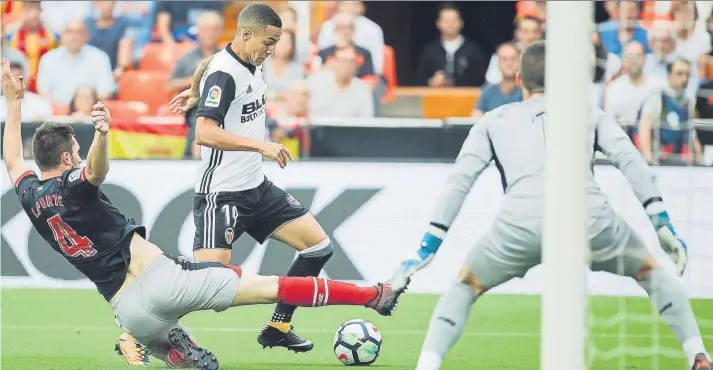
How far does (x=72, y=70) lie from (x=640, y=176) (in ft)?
27.6

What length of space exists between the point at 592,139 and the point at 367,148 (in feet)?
16.4

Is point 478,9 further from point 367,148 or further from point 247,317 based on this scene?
point 247,317

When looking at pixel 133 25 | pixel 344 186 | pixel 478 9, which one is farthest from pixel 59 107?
pixel 478 9

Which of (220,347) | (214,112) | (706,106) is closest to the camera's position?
(214,112)

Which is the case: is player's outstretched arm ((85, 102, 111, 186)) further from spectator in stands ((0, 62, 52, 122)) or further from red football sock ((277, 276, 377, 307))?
spectator in stands ((0, 62, 52, 122))

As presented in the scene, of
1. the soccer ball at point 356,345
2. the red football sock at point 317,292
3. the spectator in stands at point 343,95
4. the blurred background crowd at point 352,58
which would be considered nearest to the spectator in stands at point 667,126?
the blurred background crowd at point 352,58

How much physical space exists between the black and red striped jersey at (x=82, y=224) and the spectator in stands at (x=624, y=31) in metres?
7.18

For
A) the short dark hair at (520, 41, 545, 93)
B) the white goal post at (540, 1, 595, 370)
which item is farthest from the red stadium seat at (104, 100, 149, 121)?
the white goal post at (540, 1, 595, 370)

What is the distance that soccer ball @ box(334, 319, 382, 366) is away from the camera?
6.67 meters

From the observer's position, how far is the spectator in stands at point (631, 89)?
11.2 metres

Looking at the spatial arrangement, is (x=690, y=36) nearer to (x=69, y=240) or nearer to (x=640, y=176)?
(x=640, y=176)

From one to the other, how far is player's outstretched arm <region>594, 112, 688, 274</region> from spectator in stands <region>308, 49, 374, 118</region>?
6308 millimetres

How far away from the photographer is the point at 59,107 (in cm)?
1226

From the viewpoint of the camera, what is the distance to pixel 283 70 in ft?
39.8
